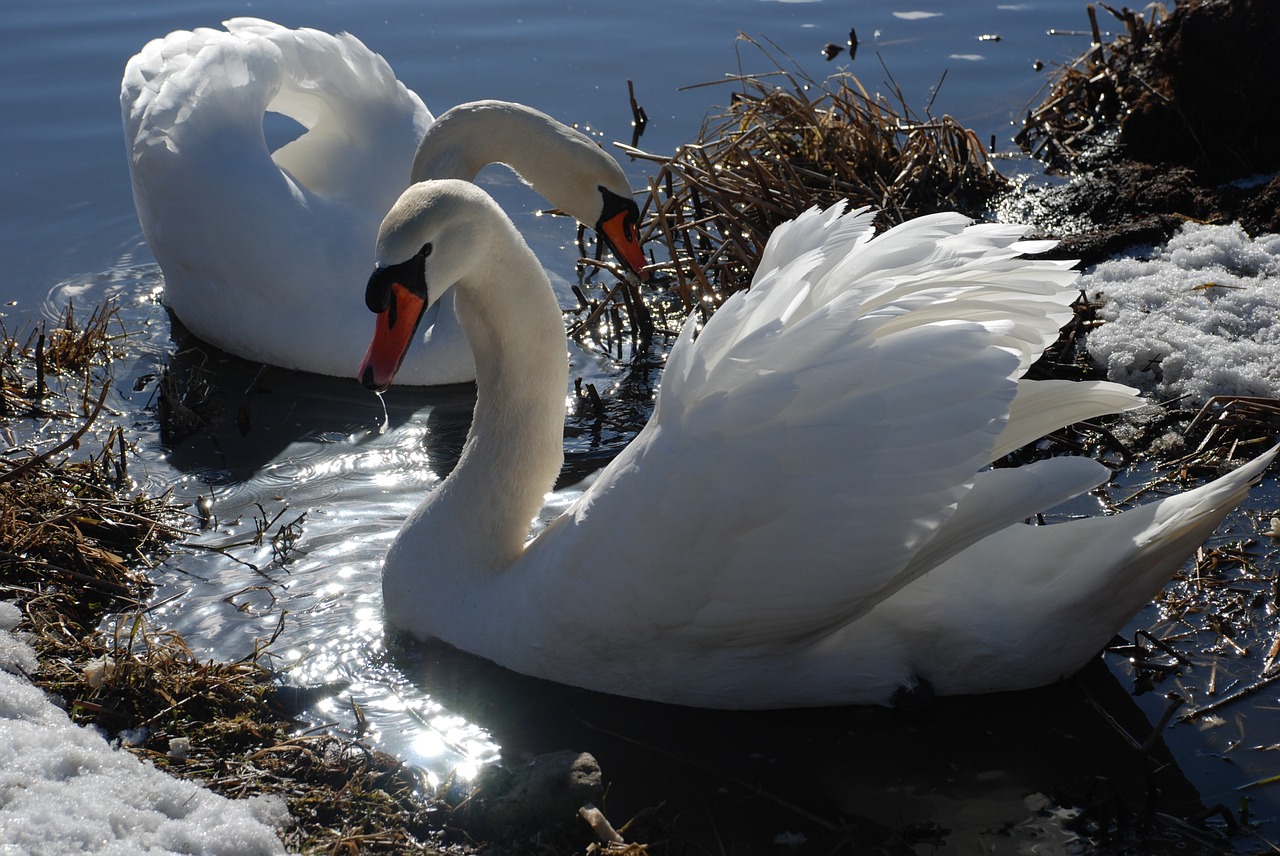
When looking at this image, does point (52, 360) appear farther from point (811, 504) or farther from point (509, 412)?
point (811, 504)

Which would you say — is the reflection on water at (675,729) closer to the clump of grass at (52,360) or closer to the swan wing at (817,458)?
the swan wing at (817,458)

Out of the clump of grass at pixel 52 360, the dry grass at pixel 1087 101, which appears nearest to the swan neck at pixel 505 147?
the clump of grass at pixel 52 360

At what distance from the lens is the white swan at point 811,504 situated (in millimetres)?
3566

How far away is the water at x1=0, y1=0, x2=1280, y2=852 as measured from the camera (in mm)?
3811

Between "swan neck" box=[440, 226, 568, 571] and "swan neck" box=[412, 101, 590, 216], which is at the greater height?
"swan neck" box=[412, 101, 590, 216]

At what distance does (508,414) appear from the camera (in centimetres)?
452

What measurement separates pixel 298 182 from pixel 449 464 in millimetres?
2304

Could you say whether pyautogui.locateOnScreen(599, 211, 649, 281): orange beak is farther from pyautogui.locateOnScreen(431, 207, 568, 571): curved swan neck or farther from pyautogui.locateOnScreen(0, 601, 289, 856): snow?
pyautogui.locateOnScreen(0, 601, 289, 856): snow

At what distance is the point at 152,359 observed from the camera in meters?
6.75

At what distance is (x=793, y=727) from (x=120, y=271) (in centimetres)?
530

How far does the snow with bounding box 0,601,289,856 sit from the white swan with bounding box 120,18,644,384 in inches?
113

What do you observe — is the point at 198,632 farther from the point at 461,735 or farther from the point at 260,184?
the point at 260,184

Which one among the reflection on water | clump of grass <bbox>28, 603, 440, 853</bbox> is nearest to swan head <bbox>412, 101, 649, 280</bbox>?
the reflection on water

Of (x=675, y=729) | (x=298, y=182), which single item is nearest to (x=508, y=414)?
(x=675, y=729)
